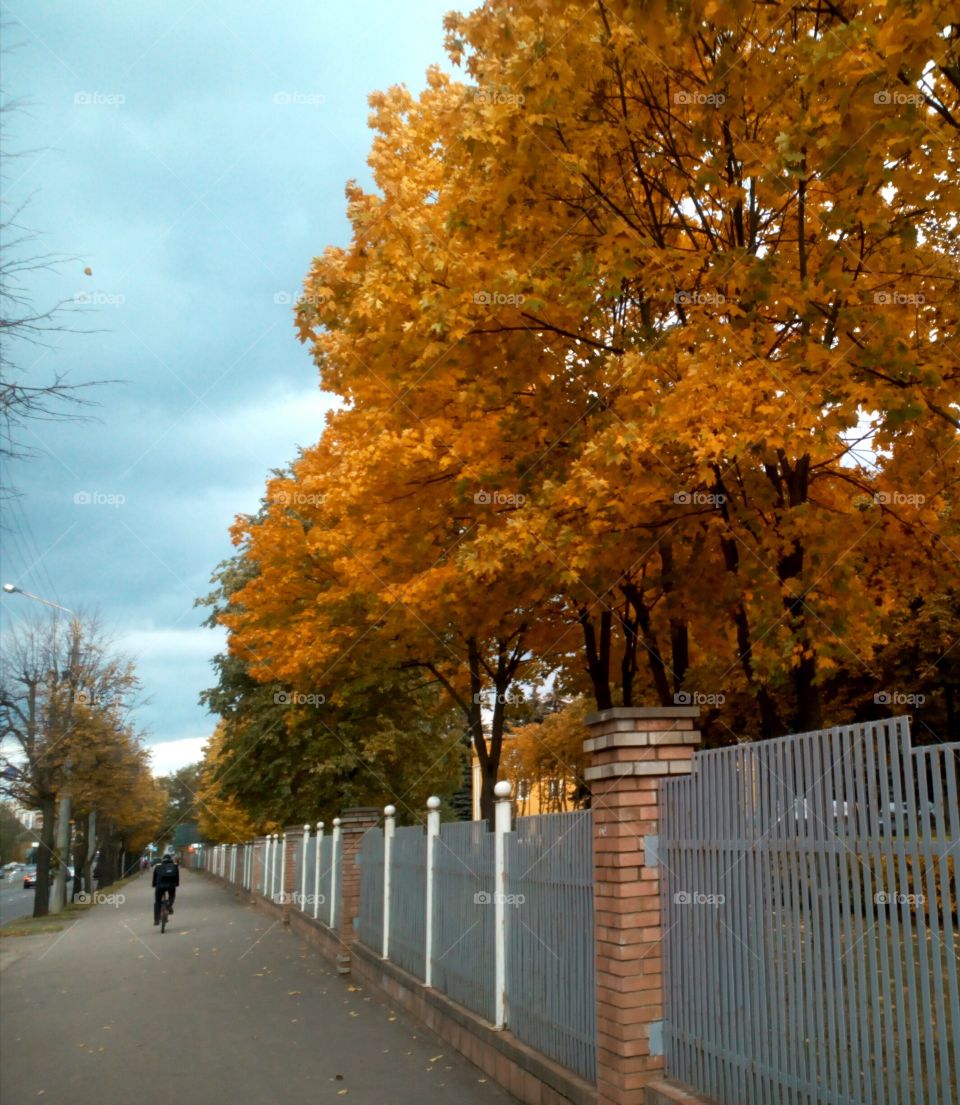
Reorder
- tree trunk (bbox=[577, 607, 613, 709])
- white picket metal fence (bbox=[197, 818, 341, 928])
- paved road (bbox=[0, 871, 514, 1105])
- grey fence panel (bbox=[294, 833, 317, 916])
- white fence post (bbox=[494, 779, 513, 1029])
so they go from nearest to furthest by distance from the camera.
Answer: paved road (bbox=[0, 871, 514, 1105]) < white fence post (bbox=[494, 779, 513, 1029]) < tree trunk (bbox=[577, 607, 613, 709]) < white picket metal fence (bbox=[197, 818, 341, 928]) < grey fence panel (bbox=[294, 833, 317, 916])

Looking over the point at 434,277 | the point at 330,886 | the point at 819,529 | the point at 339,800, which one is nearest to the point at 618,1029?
the point at 819,529

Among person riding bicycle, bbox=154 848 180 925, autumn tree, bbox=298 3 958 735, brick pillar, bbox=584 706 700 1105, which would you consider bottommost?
person riding bicycle, bbox=154 848 180 925

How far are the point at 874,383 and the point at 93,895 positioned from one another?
41.8 meters

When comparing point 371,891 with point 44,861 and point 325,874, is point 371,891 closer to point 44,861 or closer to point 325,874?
point 325,874

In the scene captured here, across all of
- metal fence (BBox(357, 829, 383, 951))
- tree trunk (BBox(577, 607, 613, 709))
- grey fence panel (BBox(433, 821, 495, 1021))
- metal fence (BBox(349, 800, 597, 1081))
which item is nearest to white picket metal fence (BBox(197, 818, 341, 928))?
metal fence (BBox(357, 829, 383, 951))

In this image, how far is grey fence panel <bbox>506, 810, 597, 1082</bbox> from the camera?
237 inches

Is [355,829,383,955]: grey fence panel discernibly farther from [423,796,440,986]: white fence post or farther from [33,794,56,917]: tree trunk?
[33,794,56,917]: tree trunk

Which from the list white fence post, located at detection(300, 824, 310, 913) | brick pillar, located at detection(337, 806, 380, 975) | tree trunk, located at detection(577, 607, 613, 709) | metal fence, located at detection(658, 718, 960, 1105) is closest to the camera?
metal fence, located at detection(658, 718, 960, 1105)

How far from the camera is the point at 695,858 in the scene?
511 centimetres

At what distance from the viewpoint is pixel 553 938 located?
6.61 meters

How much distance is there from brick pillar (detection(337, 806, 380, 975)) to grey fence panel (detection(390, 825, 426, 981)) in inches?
117

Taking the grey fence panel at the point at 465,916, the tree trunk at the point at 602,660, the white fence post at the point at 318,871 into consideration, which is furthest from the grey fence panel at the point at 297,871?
the grey fence panel at the point at 465,916

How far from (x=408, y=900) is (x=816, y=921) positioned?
24.9 feet

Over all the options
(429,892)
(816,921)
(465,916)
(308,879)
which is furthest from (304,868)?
(816,921)
